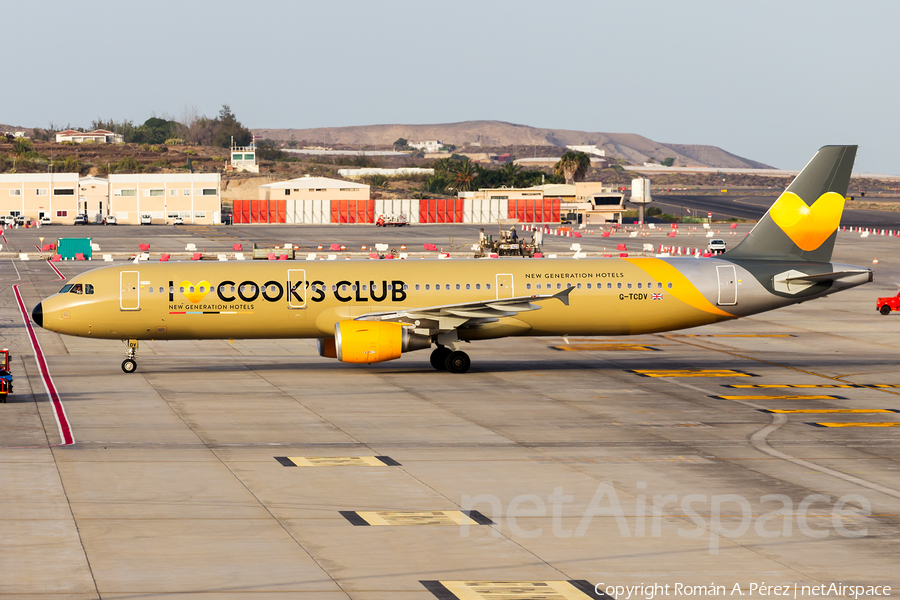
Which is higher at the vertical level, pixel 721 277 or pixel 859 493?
pixel 721 277

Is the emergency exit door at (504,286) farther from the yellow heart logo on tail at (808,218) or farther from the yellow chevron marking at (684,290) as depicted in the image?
the yellow heart logo on tail at (808,218)

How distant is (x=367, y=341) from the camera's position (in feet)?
125

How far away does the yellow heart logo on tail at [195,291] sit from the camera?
4000 centimetres

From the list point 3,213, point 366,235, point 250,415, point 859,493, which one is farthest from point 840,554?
point 3,213

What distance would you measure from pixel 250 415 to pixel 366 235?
351 ft

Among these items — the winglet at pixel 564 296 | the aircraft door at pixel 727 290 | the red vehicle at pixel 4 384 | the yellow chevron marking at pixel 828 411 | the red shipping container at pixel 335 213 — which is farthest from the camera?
the red shipping container at pixel 335 213

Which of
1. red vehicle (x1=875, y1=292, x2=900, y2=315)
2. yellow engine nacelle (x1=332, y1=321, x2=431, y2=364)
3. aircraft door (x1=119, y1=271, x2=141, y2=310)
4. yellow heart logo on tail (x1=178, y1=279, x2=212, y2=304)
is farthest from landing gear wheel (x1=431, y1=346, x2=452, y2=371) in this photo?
red vehicle (x1=875, y1=292, x2=900, y2=315)

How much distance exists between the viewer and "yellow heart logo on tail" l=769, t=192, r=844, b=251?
140 ft

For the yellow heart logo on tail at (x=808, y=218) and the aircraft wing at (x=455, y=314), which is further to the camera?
the yellow heart logo on tail at (x=808, y=218)

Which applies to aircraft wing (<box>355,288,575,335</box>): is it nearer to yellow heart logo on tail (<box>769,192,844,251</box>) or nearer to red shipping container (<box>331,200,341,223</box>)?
yellow heart logo on tail (<box>769,192,844,251</box>)

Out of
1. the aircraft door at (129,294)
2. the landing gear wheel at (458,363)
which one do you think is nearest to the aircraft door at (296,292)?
the aircraft door at (129,294)

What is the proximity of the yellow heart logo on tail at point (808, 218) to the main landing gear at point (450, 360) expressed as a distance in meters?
14.2

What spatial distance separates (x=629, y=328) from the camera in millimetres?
41969

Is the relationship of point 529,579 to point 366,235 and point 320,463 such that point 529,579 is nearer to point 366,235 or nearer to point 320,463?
point 320,463
